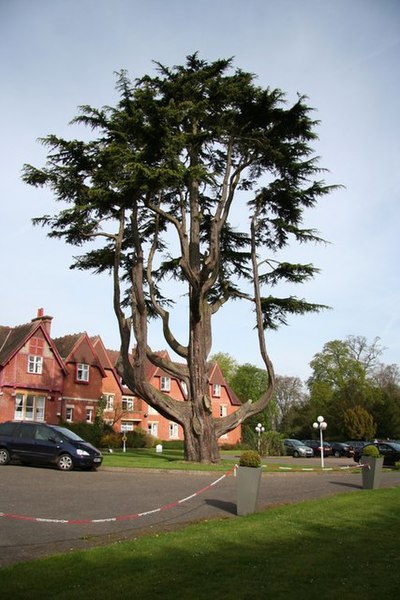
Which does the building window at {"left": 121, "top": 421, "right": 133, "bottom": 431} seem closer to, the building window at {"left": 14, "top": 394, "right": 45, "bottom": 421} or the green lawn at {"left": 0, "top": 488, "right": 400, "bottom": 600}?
the building window at {"left": 14, "top": 394, "right": 45, "bottom": 421}

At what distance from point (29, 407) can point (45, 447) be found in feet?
70.6

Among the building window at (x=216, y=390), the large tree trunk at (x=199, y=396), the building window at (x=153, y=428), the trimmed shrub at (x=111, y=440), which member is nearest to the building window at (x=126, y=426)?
the building window at (x=153, y=428)

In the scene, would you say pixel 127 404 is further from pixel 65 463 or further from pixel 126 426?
pixel 65 463

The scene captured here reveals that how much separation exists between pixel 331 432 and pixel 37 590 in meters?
64.4

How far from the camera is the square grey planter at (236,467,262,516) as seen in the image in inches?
416

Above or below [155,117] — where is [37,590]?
below

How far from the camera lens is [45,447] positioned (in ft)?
66.2

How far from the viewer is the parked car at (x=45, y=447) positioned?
65.5 ft

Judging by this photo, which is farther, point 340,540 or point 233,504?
point 233,504

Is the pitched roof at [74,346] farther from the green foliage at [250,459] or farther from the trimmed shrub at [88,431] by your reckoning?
the green foliage at [250,459]

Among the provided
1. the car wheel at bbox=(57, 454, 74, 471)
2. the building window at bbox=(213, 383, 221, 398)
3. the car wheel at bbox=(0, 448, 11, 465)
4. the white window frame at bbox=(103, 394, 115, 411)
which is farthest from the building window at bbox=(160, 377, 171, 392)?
the car wheel at bbox=(57, 454, 74, 471)

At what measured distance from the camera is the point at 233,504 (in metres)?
12.3

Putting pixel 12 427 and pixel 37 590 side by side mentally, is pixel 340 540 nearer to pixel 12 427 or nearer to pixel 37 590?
pixel 37 590

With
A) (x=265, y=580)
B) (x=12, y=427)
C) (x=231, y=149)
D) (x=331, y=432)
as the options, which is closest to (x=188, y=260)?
(x=231, y=149)
